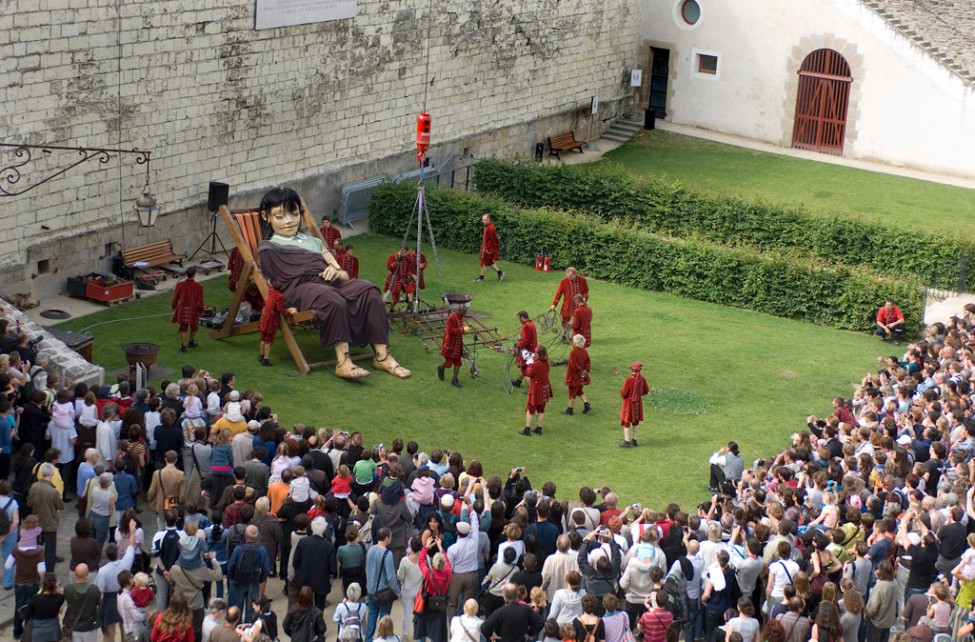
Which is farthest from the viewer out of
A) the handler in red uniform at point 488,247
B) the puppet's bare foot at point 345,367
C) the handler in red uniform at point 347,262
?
the handler in red uniform at point 488,247

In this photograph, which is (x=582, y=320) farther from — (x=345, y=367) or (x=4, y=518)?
(x=4, y=518)

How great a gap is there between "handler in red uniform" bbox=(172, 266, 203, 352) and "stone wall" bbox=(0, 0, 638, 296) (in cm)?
344

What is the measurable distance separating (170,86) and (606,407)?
10.2m

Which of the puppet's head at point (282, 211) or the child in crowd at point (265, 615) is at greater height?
the puppet's head at point (282, 211)

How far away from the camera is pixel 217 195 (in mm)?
26500

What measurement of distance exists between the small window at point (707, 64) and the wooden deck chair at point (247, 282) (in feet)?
60.3

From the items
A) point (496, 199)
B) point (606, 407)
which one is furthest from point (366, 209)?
point (606, 407)

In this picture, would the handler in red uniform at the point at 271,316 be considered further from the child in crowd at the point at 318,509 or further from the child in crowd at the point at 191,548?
the child in crowd at the point at 191,548

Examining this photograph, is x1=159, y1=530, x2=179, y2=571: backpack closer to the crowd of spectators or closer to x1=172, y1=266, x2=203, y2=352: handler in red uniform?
the crowd of spectators

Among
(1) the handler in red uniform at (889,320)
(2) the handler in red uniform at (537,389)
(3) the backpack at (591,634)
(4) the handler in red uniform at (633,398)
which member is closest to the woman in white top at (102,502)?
(3) the backpack at (591,634)

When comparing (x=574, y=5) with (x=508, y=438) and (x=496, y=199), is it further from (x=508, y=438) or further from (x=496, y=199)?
(x=508, y=438)

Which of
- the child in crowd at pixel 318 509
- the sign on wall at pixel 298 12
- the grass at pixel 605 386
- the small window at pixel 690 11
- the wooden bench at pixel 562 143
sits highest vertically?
the small window at pixel 690 11

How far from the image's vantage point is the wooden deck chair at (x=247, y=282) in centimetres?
2177

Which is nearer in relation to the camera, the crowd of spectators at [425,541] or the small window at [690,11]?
the crowd of spectators at [425,541]
